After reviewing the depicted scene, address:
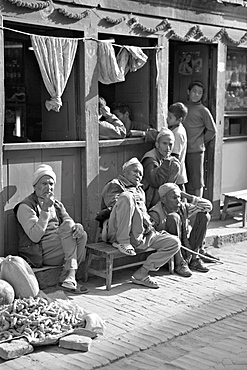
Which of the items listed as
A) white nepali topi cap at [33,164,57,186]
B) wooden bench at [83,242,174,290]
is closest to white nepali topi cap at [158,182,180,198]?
wooden bench at [83,242,174,290]

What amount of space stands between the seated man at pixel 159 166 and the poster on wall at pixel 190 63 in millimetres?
1972

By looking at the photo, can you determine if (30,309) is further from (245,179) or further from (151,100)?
(245,179)

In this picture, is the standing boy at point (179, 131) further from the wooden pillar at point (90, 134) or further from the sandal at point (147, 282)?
the sandal at point (147, 282)

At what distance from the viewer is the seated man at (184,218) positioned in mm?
7578

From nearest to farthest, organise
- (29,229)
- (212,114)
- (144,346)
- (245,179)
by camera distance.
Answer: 1. (144,346)
2. (29,229)
3. (212,114)
4. (245,179)

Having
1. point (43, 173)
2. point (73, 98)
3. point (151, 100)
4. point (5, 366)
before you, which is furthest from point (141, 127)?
point (5, 366)

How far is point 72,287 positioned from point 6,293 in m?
1.01

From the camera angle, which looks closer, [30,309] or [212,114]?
[30,309]

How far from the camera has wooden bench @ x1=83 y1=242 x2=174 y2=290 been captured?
699 centimetres

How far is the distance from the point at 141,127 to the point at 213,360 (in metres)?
4.23

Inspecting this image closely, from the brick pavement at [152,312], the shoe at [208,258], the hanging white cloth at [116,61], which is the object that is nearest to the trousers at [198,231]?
the shoe at [208,258]

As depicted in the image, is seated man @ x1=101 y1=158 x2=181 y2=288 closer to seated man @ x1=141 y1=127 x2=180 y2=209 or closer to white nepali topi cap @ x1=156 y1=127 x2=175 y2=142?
seated man @ x1=141 y1=127 x2=180 y2=209

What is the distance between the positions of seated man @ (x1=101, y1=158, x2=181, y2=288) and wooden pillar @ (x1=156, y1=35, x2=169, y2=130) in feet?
5.30

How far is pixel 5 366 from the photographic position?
5.03 m
